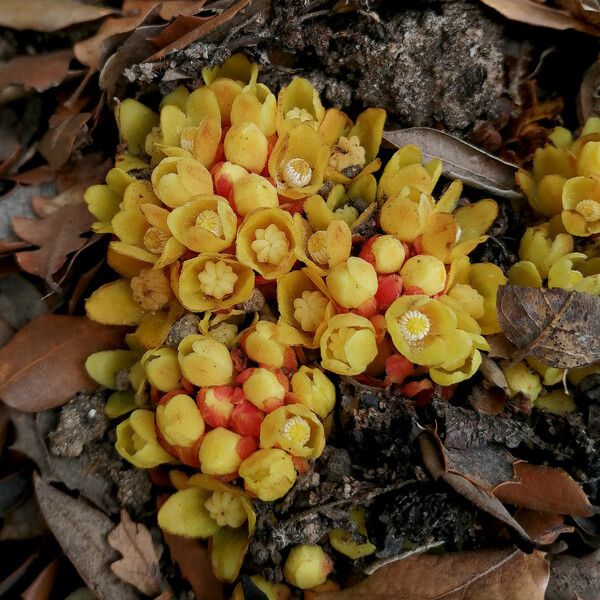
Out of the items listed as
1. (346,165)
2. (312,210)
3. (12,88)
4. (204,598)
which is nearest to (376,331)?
(312,210)

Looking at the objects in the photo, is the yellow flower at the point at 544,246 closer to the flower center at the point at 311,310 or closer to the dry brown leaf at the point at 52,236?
the flower center at the point at 311,310

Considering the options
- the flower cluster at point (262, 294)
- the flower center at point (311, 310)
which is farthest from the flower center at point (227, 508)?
the flower center at point (311, 310)

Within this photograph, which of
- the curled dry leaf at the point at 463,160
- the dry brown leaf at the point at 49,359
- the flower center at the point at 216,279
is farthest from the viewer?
the curled dry leaf at the point at 463,160

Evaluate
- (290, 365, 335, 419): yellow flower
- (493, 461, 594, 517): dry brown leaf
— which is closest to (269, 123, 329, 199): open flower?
(290, 365, 335, 419): yellow flower

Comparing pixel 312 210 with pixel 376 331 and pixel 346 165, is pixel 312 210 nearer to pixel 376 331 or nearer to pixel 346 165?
pixel 346 165

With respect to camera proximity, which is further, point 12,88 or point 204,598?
point 12,88
